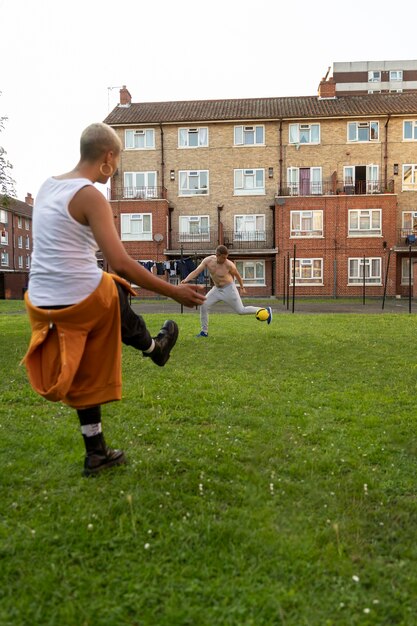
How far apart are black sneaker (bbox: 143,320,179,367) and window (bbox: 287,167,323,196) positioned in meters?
36.1

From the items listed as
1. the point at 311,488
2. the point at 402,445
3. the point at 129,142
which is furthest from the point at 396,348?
the point at 129,142

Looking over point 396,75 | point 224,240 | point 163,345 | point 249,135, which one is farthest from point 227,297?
point 396,75

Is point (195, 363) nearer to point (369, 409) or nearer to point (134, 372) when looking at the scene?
point (134, 372)

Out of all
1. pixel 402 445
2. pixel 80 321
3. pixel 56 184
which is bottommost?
pixel 402 445

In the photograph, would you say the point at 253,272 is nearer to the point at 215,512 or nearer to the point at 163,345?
the point at 163,345

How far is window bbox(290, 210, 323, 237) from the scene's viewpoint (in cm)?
3706

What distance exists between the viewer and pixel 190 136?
39.5 meters

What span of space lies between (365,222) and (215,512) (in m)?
36.7

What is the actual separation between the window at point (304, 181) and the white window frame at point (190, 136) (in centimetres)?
711

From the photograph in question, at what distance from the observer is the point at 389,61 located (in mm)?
61250

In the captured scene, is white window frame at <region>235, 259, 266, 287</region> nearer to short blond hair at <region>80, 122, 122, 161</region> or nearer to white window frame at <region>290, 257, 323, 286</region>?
white window frame at <region>290, 257, 323, 286</region>

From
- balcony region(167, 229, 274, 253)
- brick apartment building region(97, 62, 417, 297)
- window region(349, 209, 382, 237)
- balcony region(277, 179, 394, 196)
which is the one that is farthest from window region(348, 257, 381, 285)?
balcony region(167, 229, 274, 253)

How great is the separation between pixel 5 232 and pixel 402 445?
214 ft

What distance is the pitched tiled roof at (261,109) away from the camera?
3812cm
